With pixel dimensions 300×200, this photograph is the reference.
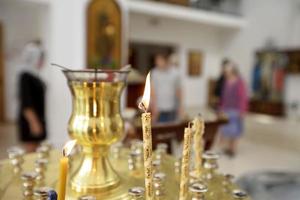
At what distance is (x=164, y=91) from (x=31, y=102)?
68.7 inches

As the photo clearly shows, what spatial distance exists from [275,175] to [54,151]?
1947mm

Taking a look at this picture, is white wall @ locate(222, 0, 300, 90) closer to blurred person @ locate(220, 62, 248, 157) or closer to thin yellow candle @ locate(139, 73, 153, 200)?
blurred person @ locate(220, 62, 248, 157)

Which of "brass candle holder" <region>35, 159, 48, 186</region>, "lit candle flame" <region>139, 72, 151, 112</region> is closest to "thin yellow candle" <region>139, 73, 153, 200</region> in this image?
"lit candle flame" <region>139, 72, 151, 112</region>

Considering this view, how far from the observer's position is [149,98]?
0.74m

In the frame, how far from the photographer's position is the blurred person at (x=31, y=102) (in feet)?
10.4

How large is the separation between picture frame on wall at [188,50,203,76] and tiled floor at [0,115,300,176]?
11.4 feet

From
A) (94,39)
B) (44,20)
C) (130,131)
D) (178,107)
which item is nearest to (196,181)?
(130,131)

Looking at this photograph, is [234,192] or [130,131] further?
[130,131]

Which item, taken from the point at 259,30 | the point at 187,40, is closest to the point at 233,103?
the point at 259,30

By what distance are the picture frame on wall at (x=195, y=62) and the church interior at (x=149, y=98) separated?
57 mm

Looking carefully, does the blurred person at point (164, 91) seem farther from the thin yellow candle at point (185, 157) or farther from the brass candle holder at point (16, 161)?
the thin yellow candle at point (185, 157)

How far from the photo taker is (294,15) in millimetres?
9500

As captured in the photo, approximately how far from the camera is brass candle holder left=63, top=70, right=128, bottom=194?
0.97 m

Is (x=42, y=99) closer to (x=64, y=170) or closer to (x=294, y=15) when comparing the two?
(x=64, y=170)
